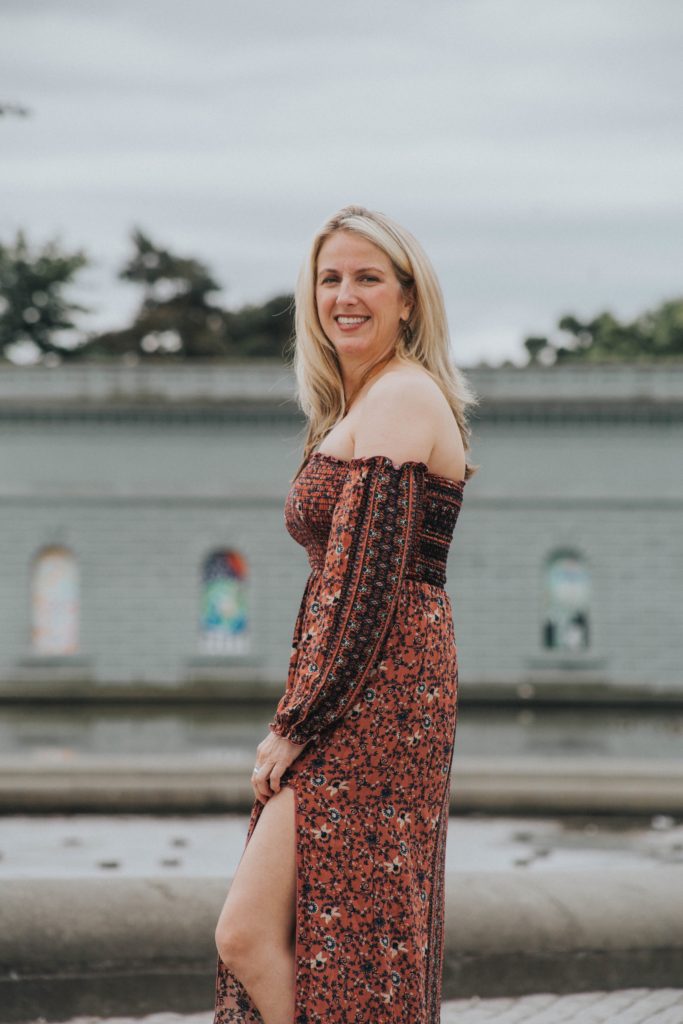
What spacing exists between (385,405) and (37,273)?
45.8 meters

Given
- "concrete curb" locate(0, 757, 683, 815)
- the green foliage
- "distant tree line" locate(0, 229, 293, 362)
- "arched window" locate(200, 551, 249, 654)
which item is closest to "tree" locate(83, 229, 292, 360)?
"distant tree line" locate(0, 229, 293, 362)

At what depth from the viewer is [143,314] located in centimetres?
5153

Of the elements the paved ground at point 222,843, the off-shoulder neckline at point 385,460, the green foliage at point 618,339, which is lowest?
the paved ground at point 222,843

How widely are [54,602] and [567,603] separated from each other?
9.96 meters

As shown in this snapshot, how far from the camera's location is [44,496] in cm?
2870

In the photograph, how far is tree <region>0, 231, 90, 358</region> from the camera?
47281 mm

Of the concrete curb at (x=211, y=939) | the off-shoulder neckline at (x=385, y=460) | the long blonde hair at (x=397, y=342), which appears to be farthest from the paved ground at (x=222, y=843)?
the off-shoulder neckline at (x=385, y=460)

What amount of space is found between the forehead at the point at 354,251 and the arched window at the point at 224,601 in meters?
25.6

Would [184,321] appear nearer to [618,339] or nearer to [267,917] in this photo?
[618,339]

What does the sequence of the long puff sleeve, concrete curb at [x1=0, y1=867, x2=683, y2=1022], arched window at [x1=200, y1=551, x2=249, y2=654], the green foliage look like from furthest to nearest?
the green foliage < arched window at [x1=200, y1=551, x2=249, y2=654] < concrete curb at [x1=0, y1=867, x2=683, y2=1022] < the long puff sleeve

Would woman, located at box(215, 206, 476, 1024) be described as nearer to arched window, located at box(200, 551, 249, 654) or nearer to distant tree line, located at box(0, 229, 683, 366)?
arched window, located at box(200, 551, 249, 654)

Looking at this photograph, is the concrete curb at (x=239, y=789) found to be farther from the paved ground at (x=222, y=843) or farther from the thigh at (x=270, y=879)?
the thigh at (x=270, y=879)

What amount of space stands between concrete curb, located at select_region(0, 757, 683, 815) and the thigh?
4972 millimetres

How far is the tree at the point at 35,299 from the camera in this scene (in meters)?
47.3
